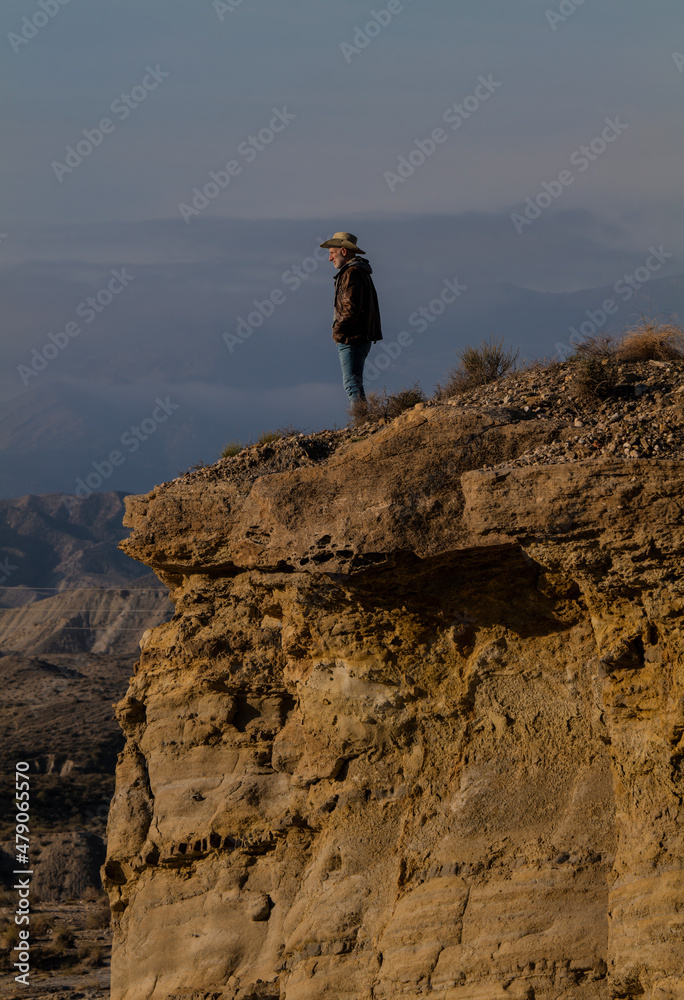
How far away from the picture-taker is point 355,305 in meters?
11.1

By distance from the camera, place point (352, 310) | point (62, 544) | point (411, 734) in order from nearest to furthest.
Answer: point (411, 734) < point (352, 310) < point (62, 544)

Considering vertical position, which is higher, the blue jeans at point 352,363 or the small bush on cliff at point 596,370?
the blue jeans at point 352,363

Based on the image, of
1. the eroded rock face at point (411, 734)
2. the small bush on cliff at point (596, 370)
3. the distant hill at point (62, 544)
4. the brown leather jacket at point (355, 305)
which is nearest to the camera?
the eroded rock face at point (411, 734)

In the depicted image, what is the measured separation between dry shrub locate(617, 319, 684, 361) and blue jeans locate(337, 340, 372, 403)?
3289 millimetres

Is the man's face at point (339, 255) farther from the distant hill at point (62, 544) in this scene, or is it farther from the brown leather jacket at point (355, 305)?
the distant hill at point (62, 544)

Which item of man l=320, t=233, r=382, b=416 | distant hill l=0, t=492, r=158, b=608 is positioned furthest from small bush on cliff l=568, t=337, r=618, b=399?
distant hill l=0, t=492, r=158, b=608

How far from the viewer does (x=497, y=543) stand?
7680mm

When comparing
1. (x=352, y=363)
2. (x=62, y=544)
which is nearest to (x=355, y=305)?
(x=352, y=363)

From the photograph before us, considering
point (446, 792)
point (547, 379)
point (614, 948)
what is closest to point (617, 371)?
point (547, 379)

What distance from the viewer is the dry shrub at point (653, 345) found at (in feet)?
29.9

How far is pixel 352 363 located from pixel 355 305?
70 centimetres

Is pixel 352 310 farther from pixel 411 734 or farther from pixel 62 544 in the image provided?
pixel 62 544

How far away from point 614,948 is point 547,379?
5016 millimetres

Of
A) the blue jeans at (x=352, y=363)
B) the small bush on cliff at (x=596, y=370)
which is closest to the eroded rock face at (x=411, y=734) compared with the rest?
the small bush on cliff at (x=596, y=370)
